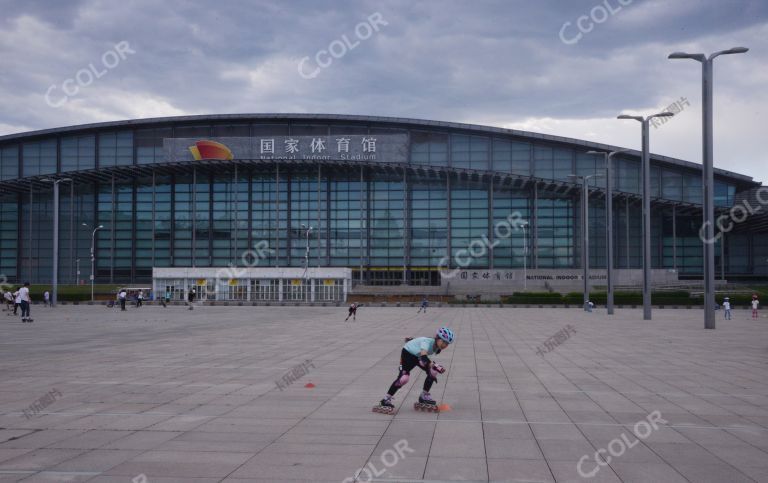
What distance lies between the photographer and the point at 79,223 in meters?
91.2

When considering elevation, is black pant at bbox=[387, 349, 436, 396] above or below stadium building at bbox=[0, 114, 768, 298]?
below

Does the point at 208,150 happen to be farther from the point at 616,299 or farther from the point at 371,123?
the point at 616,299

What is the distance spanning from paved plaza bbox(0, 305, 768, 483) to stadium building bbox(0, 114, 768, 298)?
69.0 meters

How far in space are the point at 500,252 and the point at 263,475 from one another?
83.5 meters

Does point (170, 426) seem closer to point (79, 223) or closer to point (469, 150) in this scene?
point (469, 150)

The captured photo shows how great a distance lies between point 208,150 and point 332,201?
56.6 feet

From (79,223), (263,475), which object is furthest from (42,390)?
(79,223)

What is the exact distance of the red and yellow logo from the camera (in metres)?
86.5

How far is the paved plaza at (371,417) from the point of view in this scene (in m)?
7.14

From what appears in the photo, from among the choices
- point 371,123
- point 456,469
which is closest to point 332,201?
point 371,123

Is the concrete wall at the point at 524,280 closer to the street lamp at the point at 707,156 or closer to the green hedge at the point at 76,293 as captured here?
the green hedge at the point at 76,293

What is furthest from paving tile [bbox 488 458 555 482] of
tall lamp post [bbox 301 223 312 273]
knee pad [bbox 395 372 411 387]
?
tall lamp post [bbox 301 223 312 273]

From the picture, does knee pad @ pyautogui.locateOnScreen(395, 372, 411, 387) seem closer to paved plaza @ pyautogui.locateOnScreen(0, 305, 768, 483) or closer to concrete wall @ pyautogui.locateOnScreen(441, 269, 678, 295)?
paved plaza @ pyautogui.locateOnScreen(0, 305, 768, 483)

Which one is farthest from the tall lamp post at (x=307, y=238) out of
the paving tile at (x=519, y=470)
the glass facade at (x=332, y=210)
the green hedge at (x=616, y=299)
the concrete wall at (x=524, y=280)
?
the paving tile at (x=519, y=470)
